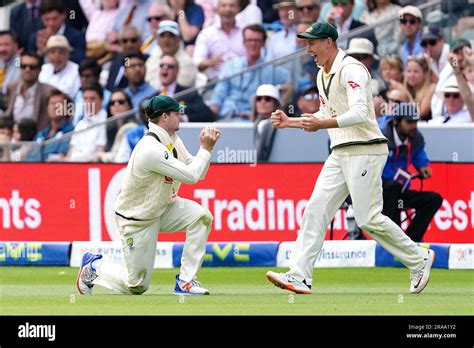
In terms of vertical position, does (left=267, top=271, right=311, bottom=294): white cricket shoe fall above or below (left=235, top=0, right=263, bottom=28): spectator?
below

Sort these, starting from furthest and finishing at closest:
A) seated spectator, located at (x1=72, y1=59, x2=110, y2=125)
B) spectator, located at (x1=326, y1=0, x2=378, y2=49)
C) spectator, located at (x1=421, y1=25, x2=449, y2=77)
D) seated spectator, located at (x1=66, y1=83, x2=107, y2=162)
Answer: seated spectator, located at (x1=72, y1=59, x2=110, y2=125)
spectator, located at (x1=326, y1=0, x2=378, y2=49)
seated spectator, located at (x1=66, y1=83, x2=107, y2=162)
spectator, located at (x1=421, y1=25, x2=449, y2=77)

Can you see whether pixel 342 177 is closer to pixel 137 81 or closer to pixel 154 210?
pixel 154 210

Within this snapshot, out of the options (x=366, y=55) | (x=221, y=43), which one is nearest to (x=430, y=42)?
(x=366, y=55)

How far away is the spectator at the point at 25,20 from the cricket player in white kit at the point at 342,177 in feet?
37.2

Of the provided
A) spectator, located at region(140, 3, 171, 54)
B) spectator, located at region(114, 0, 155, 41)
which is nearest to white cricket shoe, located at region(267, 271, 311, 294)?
spectator, located at region(140, 3, 171, 54)

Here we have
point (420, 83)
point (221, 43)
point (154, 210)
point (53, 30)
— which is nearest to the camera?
point (154, 210)

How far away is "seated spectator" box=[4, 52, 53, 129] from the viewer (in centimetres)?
2100

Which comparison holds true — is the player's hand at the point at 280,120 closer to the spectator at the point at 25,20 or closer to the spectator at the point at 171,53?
the spectator at the point at 171,53

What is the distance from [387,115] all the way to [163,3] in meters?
5.45

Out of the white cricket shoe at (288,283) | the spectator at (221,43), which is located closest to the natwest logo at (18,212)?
the spectator at (221,43)

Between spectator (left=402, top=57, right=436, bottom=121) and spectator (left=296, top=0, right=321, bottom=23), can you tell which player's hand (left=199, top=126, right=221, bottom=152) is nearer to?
spectator (left=402, top=57, right=436, bottom=121)

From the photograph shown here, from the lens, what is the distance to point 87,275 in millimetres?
12297

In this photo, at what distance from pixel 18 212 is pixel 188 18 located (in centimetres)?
506

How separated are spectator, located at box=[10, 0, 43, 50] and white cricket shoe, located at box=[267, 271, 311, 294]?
458 inches
